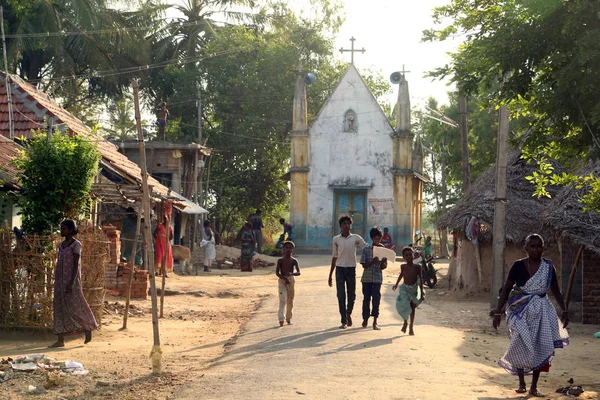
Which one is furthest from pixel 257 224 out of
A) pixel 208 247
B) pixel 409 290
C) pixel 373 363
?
pixel 373 363

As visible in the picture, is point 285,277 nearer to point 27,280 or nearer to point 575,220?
point 27,280

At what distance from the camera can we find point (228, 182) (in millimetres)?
45219

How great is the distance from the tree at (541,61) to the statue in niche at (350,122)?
29952 mm

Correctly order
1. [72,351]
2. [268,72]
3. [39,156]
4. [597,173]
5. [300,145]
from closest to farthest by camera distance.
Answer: [72,351] → [39,156] → [597,173] → [300,145] → [268,72]

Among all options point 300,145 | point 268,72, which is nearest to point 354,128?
point 300,145

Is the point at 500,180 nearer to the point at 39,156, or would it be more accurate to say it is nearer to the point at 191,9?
the point at 39,156

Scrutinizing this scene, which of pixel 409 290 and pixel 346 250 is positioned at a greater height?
pixel 346 250

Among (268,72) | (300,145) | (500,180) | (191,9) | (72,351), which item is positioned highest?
(191,9)

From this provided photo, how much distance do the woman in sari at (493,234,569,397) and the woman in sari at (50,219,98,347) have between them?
580cm

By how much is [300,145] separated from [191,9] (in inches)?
408

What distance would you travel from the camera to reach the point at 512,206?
20281mm

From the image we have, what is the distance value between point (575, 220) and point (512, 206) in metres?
4.94

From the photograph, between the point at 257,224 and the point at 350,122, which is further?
the point at 350,122

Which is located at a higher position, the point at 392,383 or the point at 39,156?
the point at 39,156
